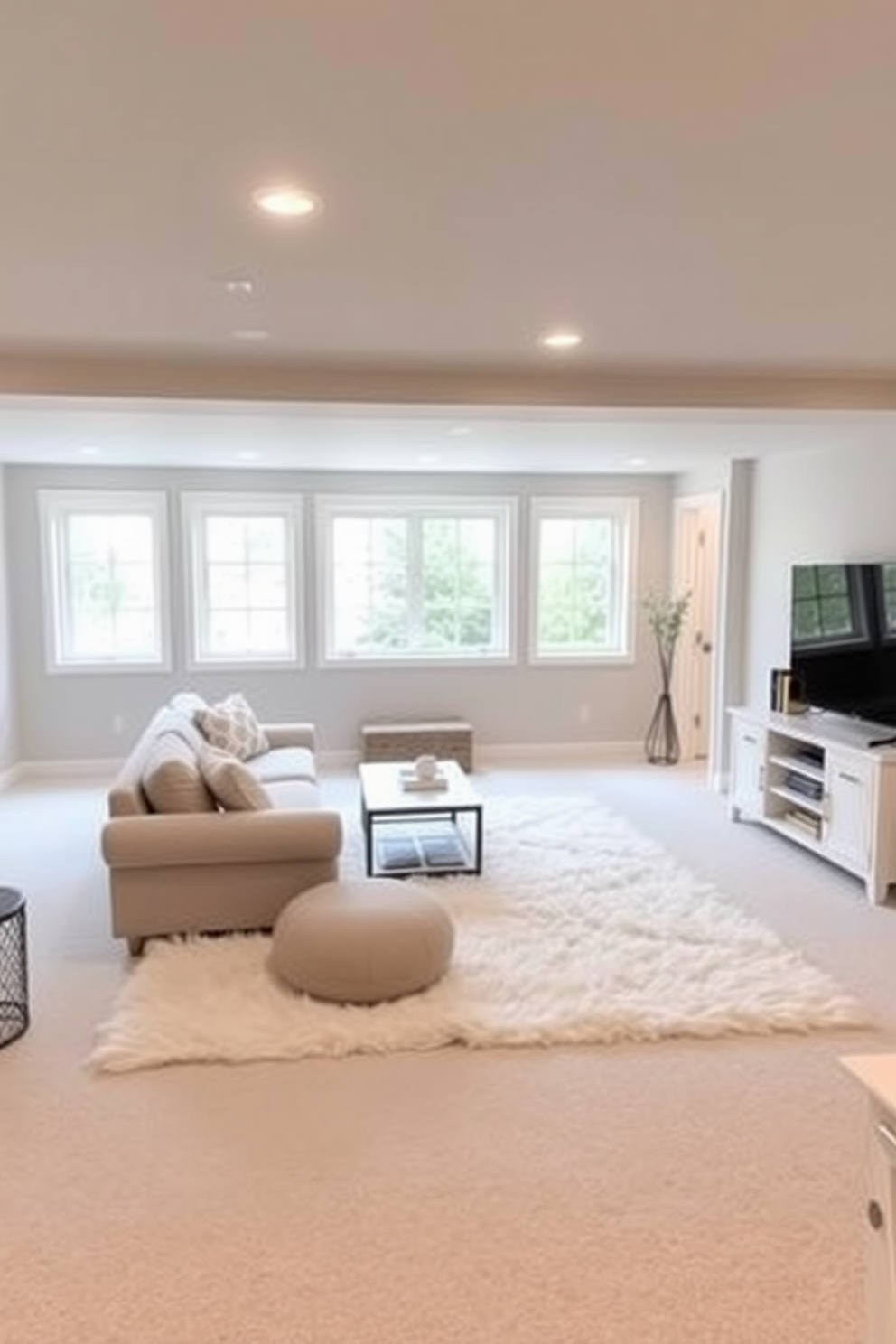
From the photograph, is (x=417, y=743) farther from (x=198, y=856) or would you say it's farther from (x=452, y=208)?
(x=452, y=208)

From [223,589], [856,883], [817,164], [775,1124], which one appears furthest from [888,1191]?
[223,589]

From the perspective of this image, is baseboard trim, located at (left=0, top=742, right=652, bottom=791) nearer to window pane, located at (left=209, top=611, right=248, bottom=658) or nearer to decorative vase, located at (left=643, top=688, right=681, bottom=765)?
decorative vase, located at (left=643, top=688, right=681, bottom=765)

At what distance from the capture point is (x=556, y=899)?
13.9 ft

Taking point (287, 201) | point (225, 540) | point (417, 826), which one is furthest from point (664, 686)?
point (287, 201)

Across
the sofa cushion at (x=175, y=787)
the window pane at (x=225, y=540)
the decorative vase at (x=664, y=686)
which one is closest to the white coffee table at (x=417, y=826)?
the sofa cushion at (x=175, y=787)

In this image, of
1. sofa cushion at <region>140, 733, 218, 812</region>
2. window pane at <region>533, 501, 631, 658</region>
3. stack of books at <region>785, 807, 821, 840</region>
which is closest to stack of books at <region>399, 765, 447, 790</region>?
sofa cushion at <region>140, 733, 218, 812</region>

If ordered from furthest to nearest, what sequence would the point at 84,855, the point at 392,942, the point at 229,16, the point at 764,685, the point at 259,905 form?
the point at 764,685 < the point at 84,855 < the point at 259,905 < the point at 392,942 < the point at 229,16

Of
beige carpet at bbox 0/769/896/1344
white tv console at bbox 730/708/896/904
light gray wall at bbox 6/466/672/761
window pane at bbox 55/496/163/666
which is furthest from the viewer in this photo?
window pane at bbox 55/496/163/666

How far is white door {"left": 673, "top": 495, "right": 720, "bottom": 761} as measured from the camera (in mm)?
7570

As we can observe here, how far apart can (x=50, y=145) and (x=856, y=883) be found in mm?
4454

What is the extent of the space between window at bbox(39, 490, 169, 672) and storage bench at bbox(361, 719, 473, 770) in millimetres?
1711

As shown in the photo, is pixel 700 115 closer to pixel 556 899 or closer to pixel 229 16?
pixel 229 16

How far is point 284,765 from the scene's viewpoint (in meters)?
5.26

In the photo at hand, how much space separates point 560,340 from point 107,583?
4.80 meters
